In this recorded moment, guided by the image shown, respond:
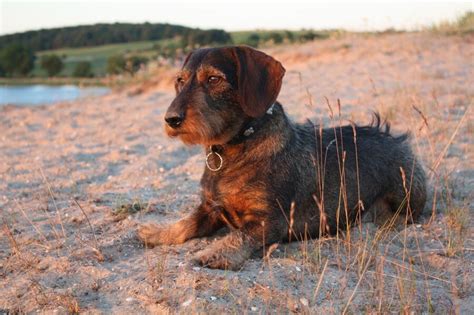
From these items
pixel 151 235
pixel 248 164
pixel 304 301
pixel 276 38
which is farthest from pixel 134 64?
pixel 304 301

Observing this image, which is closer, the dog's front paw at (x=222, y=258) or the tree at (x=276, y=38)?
the dog's front paw at (x=222, y=258)

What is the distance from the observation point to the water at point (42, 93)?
21.4m

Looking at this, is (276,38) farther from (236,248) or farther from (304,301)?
(304,301)

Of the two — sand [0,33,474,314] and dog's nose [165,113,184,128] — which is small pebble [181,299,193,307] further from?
dog's nose [165,113,184,128]

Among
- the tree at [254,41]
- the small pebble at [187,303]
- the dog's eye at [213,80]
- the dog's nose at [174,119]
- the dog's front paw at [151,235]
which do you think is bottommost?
the dog's front paw at [151,235]

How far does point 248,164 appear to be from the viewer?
15.6 feet

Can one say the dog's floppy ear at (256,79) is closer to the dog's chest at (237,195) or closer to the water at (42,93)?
the dog's chest at (237,195)

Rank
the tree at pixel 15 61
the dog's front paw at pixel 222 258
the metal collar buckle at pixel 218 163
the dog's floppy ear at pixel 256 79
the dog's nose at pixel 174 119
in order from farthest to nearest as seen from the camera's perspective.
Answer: the tree at pixel 15 61 < the metal collar buckle at pixel 218 163 < the dog's floppy ear at pixel 256 79 < the dog's nose at pixel 174 119 < the dog's front paw at pixel 222 258

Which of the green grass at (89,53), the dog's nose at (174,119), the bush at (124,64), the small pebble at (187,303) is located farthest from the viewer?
the green grass at (89,53)

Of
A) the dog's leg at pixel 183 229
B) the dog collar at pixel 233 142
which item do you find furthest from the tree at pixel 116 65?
the dog collar at pixel 233 142

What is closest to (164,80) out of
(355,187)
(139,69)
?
(139,69)

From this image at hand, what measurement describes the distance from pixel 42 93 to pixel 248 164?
24.0 meters

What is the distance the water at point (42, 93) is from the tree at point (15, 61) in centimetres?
579

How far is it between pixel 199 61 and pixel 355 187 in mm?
2033
